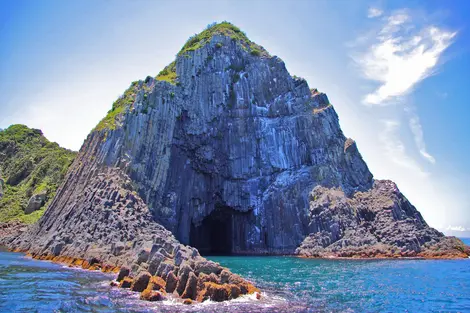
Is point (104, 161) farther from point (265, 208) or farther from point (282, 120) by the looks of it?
point (282, 120)

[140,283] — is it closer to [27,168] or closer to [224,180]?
[224,180]

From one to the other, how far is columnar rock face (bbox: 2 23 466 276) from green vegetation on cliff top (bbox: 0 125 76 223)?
65.6ft

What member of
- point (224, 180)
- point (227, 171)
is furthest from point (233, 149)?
point (224, 180)

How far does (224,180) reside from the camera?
68938 mm

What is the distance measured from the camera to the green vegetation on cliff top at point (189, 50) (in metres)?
63.5

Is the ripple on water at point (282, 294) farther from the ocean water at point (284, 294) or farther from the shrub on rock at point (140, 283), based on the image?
the shrub on rock at point (140, 283)

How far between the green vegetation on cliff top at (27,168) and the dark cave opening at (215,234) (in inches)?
1281

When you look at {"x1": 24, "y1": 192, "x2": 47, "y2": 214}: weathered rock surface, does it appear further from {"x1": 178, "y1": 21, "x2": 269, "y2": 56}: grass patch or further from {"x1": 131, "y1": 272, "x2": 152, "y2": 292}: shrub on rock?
{"x1": 131, "y1": 272, "x2": 152, "y2": 292}: shrub on rock

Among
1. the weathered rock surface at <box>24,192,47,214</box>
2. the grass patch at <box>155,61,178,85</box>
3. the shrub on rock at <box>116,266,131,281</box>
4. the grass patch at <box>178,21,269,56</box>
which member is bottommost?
the shrub on rock at <box>116,266,131,281</box>

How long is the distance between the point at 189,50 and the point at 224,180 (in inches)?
1074

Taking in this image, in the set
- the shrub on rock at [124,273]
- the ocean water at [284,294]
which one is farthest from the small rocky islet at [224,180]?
the ocean water at [284,294]

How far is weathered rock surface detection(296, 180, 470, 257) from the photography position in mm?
56312

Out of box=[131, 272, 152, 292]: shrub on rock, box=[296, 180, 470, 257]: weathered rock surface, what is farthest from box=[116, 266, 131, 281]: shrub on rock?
box=[296, 180, 470, 257]: weathered rock surface

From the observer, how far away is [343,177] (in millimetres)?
68250
